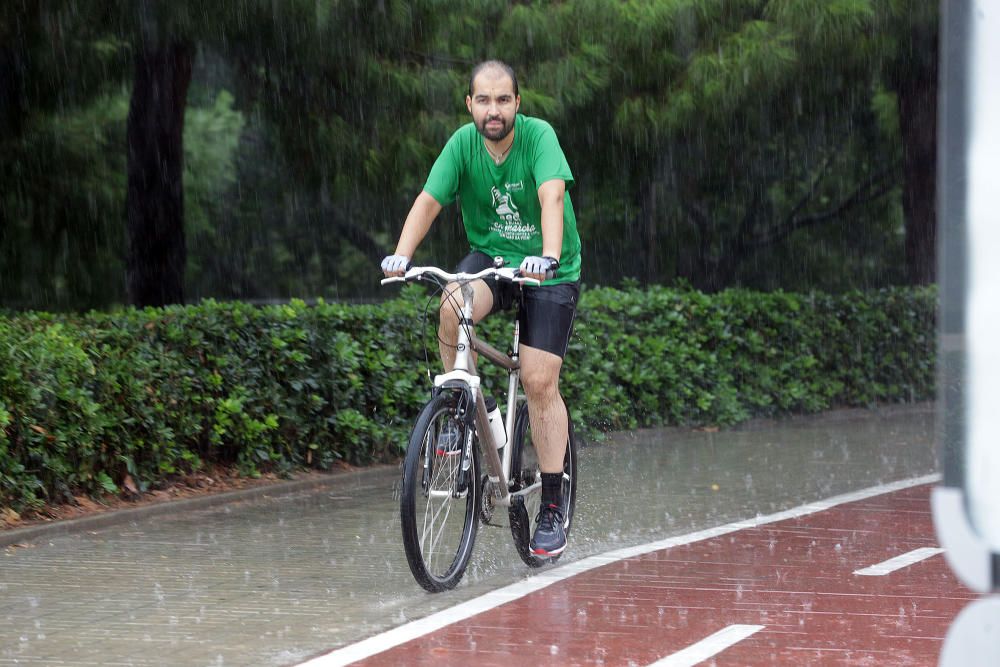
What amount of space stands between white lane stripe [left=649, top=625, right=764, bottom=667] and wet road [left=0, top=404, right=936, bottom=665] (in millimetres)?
1041

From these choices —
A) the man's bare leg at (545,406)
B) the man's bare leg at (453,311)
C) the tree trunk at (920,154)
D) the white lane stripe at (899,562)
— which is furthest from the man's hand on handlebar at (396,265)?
the tree trunk at (920,154)

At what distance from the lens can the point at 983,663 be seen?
174 centimetres

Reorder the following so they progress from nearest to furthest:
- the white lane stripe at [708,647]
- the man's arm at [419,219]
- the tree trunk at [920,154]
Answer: the white lane stripe at [708,647], the man's arm at [419,219], the tree trunk at [920,154]

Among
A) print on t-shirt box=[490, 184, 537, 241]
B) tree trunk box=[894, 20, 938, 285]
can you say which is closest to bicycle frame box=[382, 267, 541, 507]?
print on t-shirt box=[490, 184, 537, 241]

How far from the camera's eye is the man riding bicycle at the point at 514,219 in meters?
5.85

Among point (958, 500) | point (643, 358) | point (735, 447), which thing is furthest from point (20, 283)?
point (958, 500)

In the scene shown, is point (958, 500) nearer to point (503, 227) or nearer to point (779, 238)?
point (503, 227)

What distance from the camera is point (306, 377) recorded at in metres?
9.50

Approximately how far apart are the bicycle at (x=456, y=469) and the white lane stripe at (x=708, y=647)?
1131 millimetres

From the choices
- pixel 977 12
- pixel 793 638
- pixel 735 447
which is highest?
pixel 977 12

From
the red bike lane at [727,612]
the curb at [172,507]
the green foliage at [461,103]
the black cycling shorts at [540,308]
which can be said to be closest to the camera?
the red bike lane at [727,612]

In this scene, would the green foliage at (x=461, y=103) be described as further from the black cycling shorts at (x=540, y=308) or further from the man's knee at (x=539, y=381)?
the man's knee at (x=539, y=381)

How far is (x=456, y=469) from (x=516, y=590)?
56 cm

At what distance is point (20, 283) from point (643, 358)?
7310 millimetres
